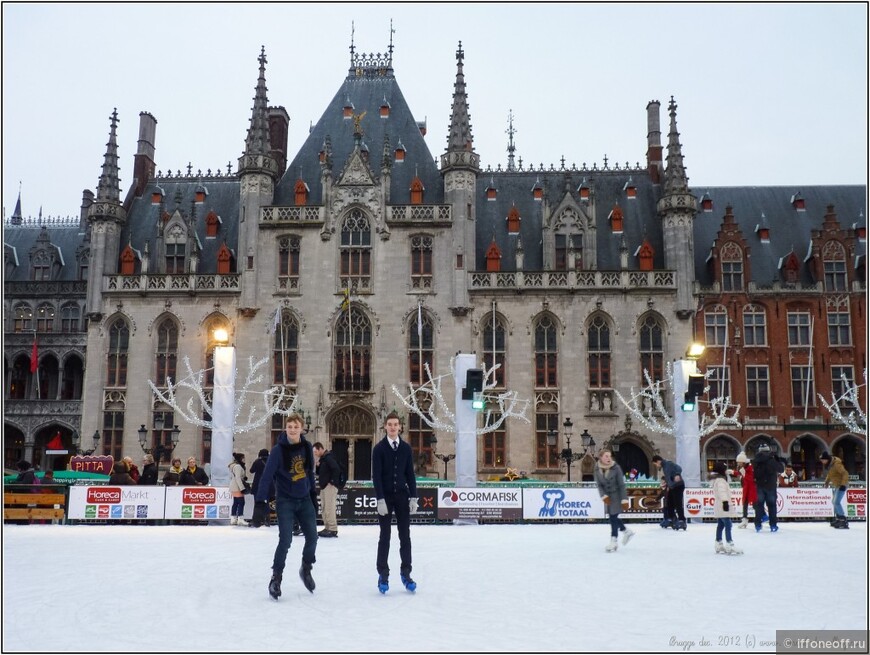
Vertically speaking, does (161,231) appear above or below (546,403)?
above

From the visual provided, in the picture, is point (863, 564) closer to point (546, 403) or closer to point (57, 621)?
point (57, 621)

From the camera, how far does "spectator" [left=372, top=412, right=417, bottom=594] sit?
9445mm

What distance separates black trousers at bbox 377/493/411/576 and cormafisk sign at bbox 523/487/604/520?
1143 centimetres

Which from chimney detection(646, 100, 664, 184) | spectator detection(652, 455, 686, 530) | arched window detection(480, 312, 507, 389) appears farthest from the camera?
chimney detection(646, 100, 664, 184)

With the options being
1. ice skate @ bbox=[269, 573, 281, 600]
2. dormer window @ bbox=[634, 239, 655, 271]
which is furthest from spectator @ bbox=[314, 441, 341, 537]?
dormer window @ bbox=[634, 239, 655, 271]

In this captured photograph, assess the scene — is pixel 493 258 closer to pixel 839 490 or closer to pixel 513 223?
pixel 513 223

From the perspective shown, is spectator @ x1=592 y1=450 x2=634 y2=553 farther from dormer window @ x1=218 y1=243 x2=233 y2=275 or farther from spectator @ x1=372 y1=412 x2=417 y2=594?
dormer window @ x1=218 y1=243 x2=233 y2=275

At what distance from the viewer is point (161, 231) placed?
1585 inches

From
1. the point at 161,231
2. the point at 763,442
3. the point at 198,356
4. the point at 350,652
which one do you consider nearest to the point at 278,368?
the point at 198,356

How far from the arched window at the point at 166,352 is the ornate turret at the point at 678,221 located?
24.4 m

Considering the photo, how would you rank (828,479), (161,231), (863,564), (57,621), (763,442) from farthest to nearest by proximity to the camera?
(161,231) → (763,442) → (828,479) → (863,564) → (57,621)

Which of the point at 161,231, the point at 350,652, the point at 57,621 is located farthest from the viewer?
the point at 161,231

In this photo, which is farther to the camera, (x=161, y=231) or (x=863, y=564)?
(x=161, y=231)

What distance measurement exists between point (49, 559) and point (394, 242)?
2742 centimetres
